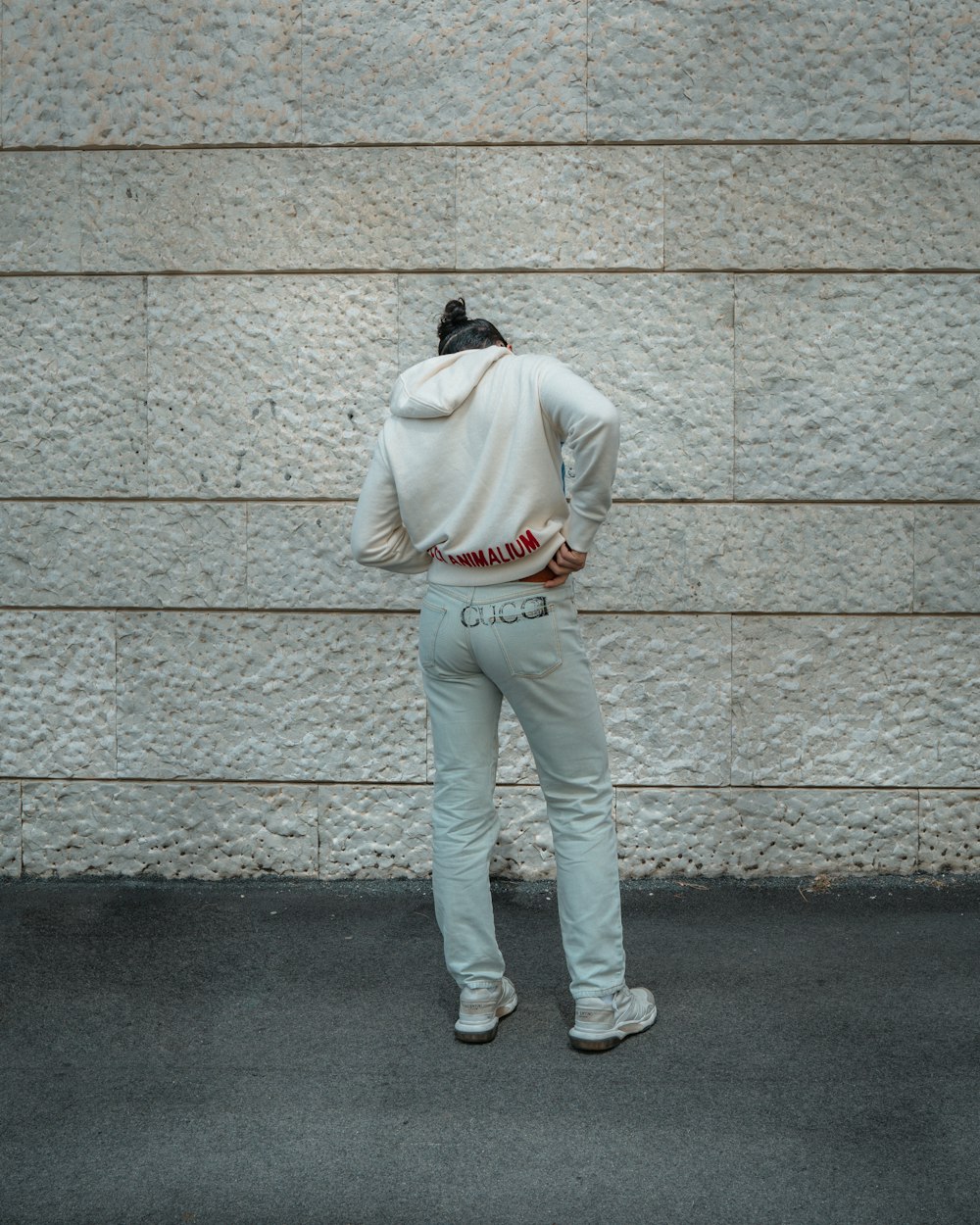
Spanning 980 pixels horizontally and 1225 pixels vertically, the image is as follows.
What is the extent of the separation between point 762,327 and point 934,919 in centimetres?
211

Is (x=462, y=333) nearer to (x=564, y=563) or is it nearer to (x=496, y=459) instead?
(x=496, y=459)

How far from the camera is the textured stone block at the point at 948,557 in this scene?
4449 millimetres

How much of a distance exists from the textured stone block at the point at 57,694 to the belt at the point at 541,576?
2.05 m

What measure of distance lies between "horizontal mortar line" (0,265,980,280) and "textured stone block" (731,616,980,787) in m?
1.22

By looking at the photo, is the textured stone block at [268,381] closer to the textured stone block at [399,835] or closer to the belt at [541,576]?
the textured stone block at [399,835]

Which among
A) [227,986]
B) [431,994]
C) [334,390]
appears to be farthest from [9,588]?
[431,994]

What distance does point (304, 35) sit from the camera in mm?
4391

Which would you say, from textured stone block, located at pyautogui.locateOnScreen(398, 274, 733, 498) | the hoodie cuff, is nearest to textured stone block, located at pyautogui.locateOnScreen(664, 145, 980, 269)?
textured stone block, located at pyautogui.locateOnScreen(398, 274, 733, 498)

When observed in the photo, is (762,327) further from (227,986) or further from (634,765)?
(227,986)

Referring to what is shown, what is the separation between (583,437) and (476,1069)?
1.59 meters

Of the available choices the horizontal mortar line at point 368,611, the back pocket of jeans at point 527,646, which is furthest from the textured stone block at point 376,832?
the back pocket of jeans at point 527,646

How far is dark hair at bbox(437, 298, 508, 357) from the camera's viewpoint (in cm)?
321

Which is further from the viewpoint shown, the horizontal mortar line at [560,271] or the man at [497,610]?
the horizontal mortar line at [560,271]

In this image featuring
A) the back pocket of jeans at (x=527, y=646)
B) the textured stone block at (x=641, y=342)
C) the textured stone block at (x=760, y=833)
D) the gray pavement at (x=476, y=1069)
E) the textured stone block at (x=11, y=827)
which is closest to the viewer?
the gray pavement at (x=476, y=1069)
